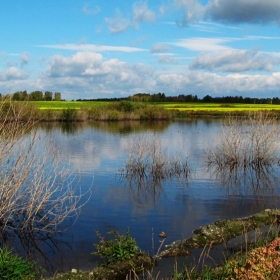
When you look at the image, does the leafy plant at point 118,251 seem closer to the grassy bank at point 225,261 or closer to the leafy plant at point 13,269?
the grassy bank at point 225,261

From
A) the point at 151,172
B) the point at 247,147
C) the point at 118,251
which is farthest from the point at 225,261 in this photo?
the point at 247,147

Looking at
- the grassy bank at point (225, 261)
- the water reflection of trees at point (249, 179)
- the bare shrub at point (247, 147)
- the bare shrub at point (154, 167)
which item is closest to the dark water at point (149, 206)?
the water reflection of trees at point (249, 179)

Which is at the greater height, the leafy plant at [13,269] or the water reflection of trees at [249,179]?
the leafy plant at [13,269]

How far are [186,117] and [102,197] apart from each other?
63467 millimetres

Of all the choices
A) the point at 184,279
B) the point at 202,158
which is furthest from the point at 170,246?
the point at 202,158

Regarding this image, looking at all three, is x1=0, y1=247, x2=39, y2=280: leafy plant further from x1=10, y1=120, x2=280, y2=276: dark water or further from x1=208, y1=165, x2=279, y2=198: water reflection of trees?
x1=208, y1=165, x2=279, y2=198: water reflection of trees

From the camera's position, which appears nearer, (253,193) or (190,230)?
(190,230)

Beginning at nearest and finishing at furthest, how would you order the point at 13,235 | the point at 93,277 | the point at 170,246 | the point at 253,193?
the point at 93,277
the point at 170,246
the point at 13,235
the point at 253,193

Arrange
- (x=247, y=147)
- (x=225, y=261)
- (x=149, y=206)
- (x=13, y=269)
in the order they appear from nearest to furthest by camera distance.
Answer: (x=13, y=269) → (x=225, y=261) → (x=149, y=206) → (x=247, y=147)

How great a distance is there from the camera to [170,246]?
1084 cm

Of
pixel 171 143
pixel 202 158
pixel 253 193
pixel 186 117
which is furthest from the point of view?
pixel 186 117

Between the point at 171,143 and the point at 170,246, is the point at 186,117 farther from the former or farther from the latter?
the point at 170,246

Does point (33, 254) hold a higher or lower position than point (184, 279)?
lower

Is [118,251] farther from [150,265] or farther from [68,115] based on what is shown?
[68,115]
